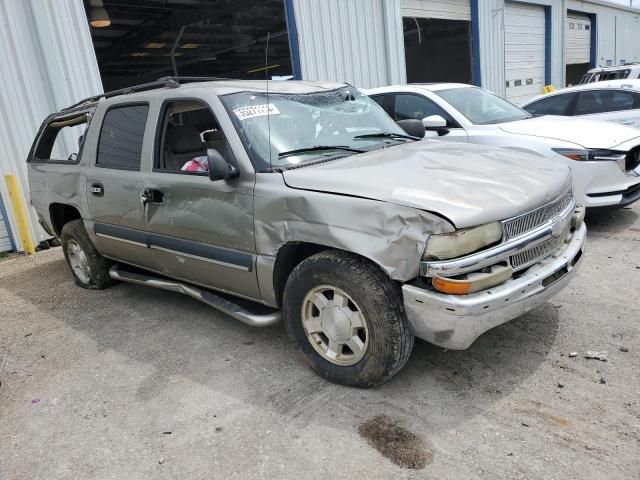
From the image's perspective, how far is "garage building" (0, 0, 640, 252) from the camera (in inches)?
279

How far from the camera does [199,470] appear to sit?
8.21ft

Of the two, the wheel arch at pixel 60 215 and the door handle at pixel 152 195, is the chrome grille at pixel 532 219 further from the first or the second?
the wheel arch at pixel 60 215

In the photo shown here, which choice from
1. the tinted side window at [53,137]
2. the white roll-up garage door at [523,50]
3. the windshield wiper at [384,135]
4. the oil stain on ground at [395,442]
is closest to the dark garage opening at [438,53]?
the white roll-up garage door at [523,50]

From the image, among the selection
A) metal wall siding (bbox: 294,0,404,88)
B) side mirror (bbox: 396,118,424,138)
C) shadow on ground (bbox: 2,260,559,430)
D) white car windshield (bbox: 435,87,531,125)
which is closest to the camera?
shadow on ground (bbox: 2,260,559,430)

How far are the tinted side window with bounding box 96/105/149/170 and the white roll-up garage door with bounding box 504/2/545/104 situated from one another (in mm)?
13765

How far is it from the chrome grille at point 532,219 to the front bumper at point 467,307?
244 mm

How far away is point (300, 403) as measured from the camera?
297 centimetres

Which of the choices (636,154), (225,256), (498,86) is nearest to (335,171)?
(225,256)

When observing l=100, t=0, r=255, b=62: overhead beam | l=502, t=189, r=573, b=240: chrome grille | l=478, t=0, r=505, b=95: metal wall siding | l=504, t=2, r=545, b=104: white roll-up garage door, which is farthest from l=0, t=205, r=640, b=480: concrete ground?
l=504, t=2, r=545, b=104: white roll-up garage door

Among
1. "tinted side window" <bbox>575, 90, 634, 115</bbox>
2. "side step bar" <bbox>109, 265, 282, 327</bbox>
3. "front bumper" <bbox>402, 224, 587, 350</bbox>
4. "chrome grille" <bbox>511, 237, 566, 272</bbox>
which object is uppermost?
"tinted side window" <bbox>575, 90, 634, 115</bbox>

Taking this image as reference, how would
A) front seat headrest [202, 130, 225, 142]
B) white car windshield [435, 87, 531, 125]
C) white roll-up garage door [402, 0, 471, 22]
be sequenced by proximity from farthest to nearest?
white roll-up garage door [402, 0, 471, 22], white car windshield [435, 87, 531, 125], front seat headrest [202, 130, 225, 142]

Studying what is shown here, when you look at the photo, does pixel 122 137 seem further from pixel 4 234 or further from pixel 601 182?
pixel 601 182

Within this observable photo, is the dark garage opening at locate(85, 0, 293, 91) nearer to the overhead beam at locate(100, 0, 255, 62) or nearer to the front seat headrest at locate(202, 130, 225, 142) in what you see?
the overhead beam at locate(100, 0, 255, 62)

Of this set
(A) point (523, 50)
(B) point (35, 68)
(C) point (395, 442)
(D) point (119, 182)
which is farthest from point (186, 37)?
(C) point (395, 442)
